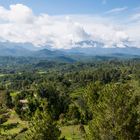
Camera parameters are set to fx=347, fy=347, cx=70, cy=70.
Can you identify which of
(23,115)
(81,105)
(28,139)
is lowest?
(23,115)

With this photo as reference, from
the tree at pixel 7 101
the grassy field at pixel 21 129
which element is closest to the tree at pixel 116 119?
the grassy field at pixel 21 129

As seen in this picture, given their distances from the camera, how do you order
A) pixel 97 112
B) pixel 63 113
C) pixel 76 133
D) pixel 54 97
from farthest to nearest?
pixel 54 97
pixel 63 113
pixel 76 133
pixel 97 112

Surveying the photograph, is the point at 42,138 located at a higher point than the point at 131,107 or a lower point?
lower

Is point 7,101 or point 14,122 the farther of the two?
point 7,101

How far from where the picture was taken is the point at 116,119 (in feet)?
141

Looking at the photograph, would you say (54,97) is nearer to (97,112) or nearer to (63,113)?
(63,113)

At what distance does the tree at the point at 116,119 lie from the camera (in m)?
42.5

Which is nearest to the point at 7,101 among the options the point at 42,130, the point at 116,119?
the point at 42,130

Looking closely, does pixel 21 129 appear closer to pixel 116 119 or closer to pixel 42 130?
pixel 42 130

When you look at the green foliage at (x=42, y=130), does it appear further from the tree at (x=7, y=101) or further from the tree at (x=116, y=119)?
the tree at (x=7, y=101)

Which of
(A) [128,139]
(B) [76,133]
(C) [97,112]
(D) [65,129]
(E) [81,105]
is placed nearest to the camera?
(A) [128,139]

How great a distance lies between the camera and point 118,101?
4316 centimetres

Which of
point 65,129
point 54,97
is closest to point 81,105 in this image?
point 65,129

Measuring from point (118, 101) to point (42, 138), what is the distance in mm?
10631
